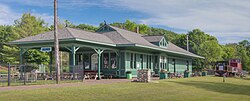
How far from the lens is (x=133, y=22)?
7100 cm

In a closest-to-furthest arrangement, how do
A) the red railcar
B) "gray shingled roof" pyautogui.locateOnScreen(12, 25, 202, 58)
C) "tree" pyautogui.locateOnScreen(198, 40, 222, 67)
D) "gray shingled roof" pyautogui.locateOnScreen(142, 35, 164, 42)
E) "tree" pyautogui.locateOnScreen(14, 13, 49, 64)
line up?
"gray shingled roof" pyautogui.locateOnScreen(12, 25, 202, 58) < "gray shingled roof" pyautogui.locateOnScreen(142, 35, 164, 42) < the red railcar < "tree" pyautogui.locateOnScreen(14, 13, 49, 64) < "tree" pyautogui.locateOnScreen(198, 40, 222, 67)

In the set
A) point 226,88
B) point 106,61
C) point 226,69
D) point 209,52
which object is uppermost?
point 209,52

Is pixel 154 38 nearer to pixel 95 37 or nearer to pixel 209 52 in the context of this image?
pixel 95 37

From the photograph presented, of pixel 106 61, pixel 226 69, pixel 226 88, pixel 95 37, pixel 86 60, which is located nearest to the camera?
pixel 226 88

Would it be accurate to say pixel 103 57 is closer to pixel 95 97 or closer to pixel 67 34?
pixel 67 34

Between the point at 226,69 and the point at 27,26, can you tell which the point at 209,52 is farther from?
the point at 27,26

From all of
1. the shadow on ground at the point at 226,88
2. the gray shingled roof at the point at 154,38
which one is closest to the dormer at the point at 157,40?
the gray shingled roof at the point at 154,38

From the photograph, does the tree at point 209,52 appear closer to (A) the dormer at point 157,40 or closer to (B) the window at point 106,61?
(A) the dormer at point 157,40

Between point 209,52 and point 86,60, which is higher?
point 209,52

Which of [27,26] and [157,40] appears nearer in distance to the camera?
[157,40]

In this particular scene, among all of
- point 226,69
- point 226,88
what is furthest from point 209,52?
point 226,88

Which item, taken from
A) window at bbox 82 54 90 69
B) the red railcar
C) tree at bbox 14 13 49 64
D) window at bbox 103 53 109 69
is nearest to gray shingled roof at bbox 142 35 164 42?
window at bbox 103 53 109 69

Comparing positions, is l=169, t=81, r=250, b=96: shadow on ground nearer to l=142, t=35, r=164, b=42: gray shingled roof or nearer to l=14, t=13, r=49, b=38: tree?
l=142, t=35, r=164, b=42: gray shingled roof

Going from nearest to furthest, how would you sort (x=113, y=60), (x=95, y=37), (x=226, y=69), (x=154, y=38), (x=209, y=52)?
1. (x=95, y=37)
2. (x=113, y=60)
3. (x=154, y=38)
4. (x=226, y=69)
5. (x=209, y=52)
